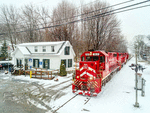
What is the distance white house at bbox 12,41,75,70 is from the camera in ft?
63.1

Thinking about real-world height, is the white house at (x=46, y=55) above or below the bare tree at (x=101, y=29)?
below

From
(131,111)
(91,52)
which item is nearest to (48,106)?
(131,111)

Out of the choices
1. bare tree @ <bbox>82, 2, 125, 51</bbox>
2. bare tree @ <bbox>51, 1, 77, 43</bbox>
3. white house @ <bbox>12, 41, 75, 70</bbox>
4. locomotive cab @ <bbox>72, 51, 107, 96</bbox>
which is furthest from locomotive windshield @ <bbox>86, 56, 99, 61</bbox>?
bare tree @ <bbox>51, 1, 77, 43</bbox>

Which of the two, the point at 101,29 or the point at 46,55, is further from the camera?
the point at 101,29

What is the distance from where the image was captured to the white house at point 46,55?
19.2 m

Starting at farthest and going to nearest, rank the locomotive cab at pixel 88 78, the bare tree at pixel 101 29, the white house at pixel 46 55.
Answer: the bare tree at pixel 101 29 < the white house at pixel 46 55 < the locomotive cab at pixel 88 78

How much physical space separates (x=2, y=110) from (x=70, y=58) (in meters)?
15.7

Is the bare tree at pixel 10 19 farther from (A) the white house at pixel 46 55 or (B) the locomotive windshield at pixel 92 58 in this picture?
(B) the locomotive windshield at pixel 92 58

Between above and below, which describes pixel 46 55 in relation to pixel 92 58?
above

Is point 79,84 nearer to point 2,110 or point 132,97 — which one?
point 132,97

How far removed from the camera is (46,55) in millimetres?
19391

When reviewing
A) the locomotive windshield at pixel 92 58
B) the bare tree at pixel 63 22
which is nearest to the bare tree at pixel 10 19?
the bare tree at pixel 63 22

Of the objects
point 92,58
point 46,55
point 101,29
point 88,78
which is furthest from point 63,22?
point 88,78

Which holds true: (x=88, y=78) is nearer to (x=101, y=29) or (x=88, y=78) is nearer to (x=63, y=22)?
(x=101, y=29)
